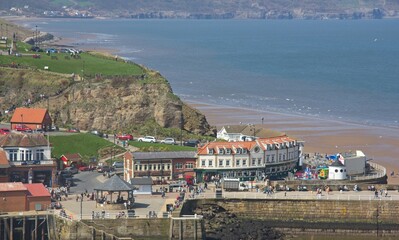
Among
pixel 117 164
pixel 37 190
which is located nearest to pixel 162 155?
pixel 117 164

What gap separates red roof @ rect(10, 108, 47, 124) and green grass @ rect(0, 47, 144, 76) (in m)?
20.7

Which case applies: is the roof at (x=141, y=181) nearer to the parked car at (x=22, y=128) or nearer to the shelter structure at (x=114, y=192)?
the shelter structure at (x=114, y=192)

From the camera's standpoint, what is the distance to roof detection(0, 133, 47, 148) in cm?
8538

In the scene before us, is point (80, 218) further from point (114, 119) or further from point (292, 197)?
point (114, 119)

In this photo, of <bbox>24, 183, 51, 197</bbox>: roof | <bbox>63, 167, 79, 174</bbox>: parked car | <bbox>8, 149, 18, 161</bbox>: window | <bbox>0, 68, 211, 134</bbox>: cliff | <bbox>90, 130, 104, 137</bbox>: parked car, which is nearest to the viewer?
<bbox>24, 183, 51, 197</bbox>: roof

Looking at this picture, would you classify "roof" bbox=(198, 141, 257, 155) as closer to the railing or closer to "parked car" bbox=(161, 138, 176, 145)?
the railing

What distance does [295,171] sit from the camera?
91.2 meters

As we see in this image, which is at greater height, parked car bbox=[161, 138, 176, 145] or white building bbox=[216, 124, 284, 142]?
white building bbox=[216, 124, 284, 142]

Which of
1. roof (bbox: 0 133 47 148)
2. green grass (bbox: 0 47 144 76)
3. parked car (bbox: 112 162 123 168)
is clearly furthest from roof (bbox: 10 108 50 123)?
green grass (bbox: 0 47 144 76)

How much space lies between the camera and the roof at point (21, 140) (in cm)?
8538

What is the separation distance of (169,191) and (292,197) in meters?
8.18

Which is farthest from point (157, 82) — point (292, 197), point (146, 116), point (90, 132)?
point (292, 197)

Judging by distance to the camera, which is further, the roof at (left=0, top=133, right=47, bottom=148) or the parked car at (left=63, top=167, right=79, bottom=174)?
the parked car at (left=63, top=167, right=79, bottom=174)

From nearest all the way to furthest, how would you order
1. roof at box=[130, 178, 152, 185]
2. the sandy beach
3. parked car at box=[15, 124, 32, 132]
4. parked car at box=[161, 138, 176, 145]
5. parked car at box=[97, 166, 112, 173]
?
1. roof at box=[130, 178, 152, 185]
2. parked car at box=[97, 166, 112, 173]
3. parked car at box=[15, 124, 32, 132]
4. parked car at box=[161, 138, 176, 145]
5. the sandy beach
